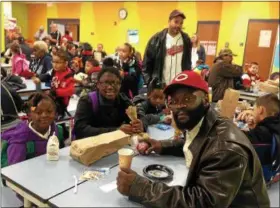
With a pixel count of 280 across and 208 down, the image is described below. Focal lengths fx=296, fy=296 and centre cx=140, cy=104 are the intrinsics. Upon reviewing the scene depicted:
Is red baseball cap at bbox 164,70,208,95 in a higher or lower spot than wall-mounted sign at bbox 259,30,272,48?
lower

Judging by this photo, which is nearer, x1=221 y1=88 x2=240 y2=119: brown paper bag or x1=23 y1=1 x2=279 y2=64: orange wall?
x1=221 y1=88 x2=240 y2=119: brown paper bag

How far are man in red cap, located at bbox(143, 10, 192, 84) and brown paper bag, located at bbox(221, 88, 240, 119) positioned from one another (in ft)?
3.24

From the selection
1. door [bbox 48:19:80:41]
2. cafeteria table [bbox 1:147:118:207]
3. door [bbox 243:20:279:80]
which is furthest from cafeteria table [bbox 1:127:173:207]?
door [bbox 48:19:80:41]

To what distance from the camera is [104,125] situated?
2346mm

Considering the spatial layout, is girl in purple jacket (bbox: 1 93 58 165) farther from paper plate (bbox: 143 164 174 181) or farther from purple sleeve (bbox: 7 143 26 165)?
paper plate (bbox: 143 164 174 181)

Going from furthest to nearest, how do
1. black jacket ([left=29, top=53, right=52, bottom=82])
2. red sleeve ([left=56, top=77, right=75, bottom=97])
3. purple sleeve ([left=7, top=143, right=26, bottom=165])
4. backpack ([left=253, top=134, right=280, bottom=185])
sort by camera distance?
black jacket ([left=29, top=53, right=52, bottom=82]) < red sleeve ([left=56, top=77, right=75, bottom=97]) < backpack ([left=253, top=134, right=280, bottom=185]) < purple sleeve ([left=7, top=143, right=26, bottom=165])

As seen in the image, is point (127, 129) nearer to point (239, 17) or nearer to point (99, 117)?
point (99, 117)

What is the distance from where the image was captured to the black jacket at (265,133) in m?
2.37

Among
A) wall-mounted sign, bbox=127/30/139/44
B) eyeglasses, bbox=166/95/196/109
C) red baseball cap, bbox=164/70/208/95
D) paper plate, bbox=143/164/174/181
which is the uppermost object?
wall-mounted sign, bbox=127/30/139/44

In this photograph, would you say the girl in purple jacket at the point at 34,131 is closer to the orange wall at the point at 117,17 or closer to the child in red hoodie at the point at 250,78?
the child in red hoodie at the point at 250,78

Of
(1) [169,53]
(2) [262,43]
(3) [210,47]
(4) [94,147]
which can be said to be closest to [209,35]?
(3) [210,47]

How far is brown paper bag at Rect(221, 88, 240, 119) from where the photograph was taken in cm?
257

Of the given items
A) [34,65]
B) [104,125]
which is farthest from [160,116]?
[34,65]

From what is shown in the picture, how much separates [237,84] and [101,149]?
11.3 ft
